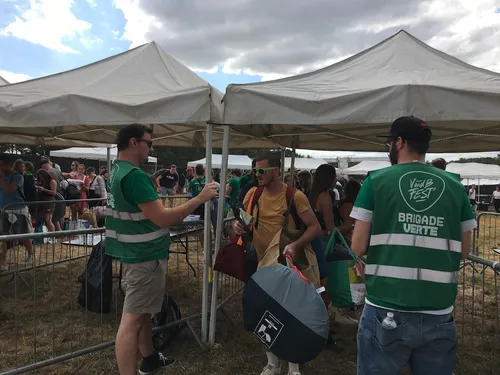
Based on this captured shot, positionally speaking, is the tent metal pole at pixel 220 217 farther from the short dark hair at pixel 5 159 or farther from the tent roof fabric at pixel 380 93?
the short dark hair at pixel 5 159

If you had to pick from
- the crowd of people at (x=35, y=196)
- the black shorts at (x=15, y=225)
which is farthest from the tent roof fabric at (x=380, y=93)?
the black shorts at (x=15, y=225)

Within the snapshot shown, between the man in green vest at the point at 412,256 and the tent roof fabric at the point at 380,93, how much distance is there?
1.06 m

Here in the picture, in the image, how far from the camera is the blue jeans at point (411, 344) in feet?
6.17

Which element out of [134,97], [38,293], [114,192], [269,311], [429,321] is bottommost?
[38,293]

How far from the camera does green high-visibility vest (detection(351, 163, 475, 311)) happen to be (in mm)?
1870

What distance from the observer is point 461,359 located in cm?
403

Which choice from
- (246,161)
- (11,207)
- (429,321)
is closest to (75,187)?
(11,207)

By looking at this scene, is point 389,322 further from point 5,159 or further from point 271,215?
point 5,159

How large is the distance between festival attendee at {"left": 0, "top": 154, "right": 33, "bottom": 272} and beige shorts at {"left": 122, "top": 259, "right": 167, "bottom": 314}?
12.6ft

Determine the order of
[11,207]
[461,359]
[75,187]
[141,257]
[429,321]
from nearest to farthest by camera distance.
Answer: [429,321]
[141,257]
[461,359]
[11,207]
[75,187]

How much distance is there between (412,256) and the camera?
1877 mm

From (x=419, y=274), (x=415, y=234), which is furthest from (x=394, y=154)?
(x=419, y=274)

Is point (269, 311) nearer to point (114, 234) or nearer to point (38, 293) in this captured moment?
point (114, 234)

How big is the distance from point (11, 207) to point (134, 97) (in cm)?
374
